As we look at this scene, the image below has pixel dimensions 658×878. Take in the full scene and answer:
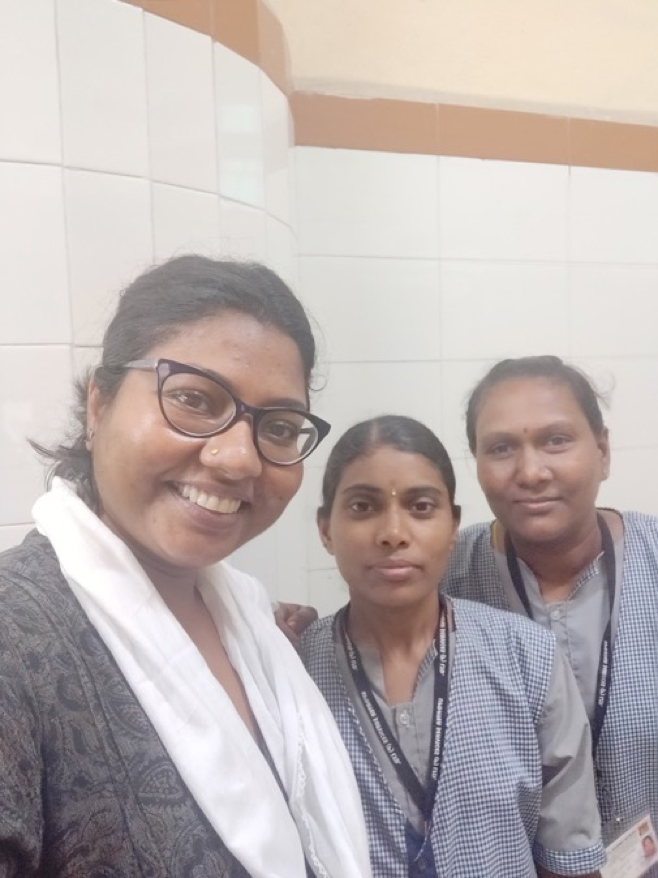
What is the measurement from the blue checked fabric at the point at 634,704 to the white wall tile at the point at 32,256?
996 millimetres

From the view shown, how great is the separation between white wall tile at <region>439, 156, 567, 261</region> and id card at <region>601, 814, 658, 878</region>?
3.98 ft

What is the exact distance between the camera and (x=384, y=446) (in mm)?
987

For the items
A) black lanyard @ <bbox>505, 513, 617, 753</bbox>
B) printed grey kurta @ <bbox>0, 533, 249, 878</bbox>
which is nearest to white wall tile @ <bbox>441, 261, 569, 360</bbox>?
black lanyard @ <bbox>505, 513, 617, 753</bbox>

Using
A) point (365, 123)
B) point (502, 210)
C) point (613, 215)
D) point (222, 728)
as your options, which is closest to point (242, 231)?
point (365, 123)

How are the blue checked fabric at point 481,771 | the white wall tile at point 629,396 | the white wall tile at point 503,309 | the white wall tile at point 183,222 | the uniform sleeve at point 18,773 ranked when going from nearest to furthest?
the uniform sleeve at point 18,773 < the blue checked fabric at point 481,771 < the white wall tile at point 183,222 < the white wall tile at point 503,309 < the white wall tile at point 629,396

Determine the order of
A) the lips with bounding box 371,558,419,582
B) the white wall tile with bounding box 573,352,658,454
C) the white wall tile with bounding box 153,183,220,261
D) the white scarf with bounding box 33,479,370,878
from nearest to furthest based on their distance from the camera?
the white scarf with bounding box 33,479,370,878
the lips with bounding box 371,558,419,582
the white wall tile with bounding box 153,183,220,261
the white wall tile with bounding box 573,352,658,454

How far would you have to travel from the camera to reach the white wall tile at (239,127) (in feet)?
3.99

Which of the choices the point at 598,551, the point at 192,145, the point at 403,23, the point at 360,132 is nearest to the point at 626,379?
the point at 598,551

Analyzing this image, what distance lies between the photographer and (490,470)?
1.12 meters

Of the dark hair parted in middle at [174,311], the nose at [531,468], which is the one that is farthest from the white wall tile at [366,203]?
the dark hair parted in middle at [174,311]

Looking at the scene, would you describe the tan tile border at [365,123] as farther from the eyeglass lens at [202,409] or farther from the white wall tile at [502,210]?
the eyeglass lens at [202,409]

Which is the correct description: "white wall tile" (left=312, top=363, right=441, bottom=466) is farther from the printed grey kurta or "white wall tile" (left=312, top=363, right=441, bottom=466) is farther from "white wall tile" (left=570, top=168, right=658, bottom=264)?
the printed grey kurta

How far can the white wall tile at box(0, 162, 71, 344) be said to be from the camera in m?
1.04

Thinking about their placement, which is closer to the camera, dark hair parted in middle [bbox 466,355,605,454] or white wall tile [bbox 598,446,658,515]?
dark hair parted in middle [bbox 466,355,605,454]
